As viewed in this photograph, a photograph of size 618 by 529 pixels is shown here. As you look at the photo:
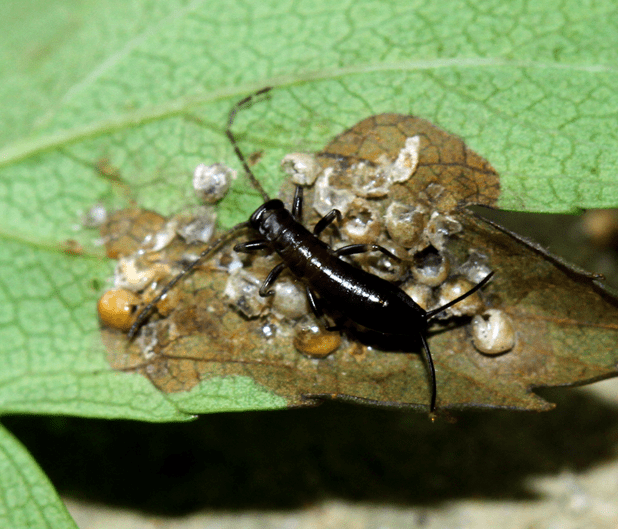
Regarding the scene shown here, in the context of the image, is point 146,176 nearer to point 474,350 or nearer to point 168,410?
point 168,410

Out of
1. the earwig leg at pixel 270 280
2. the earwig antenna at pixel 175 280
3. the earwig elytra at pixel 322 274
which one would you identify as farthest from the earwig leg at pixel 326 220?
the earwig antenna at pixel 175 280

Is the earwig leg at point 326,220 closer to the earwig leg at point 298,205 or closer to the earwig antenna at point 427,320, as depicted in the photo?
the earwig leg at point 298,205

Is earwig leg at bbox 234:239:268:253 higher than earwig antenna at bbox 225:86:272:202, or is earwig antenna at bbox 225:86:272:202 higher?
earwig antenna at bbox 225:86:272:202

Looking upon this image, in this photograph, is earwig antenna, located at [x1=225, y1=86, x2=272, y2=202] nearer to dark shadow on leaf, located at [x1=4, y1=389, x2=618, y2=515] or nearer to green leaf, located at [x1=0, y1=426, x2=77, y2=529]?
dark shadow on leaf, located at [x1=4, y1=389, x2=618, y2=515]

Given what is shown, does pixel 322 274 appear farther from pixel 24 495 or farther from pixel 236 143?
pixel 24 495

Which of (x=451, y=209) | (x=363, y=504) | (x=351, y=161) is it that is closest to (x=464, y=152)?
(x=451, y=209)

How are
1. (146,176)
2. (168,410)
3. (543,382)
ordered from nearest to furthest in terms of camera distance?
(543,382) → (168,410) → (146,176)

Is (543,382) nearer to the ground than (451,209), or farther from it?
nearer to the ground

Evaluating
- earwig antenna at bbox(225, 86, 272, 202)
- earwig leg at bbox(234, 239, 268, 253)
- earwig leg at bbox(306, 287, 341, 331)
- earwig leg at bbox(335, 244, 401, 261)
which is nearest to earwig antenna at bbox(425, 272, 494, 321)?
earwig leg at bbox(335, 244, 401, 261)
